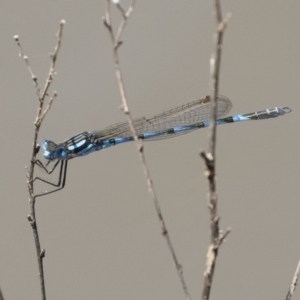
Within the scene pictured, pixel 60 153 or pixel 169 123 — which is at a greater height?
pixel 169 123

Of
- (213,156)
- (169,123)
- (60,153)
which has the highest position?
(169,123)

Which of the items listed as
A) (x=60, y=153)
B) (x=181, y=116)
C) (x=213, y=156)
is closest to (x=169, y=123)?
(x=181, y=116)

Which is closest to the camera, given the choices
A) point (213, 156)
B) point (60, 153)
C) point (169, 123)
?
point (213, 156)

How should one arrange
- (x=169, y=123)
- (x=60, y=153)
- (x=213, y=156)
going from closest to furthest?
1. (x=213, y=156)
2. (x=60, y=153)
3. (x=169, y=123)

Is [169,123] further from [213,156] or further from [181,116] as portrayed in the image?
[213,156]

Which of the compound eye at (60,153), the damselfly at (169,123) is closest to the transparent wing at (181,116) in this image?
the damselfly at (169,123)

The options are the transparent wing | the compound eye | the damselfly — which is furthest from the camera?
the transparent wing

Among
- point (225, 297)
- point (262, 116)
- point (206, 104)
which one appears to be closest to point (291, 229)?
point (225, 297)

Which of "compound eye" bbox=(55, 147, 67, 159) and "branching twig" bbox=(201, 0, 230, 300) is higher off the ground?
"compound eye" bbox=(55, 147, 67, 159)

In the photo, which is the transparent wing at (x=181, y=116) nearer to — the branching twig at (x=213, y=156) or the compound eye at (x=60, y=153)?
the compound eye at (x=60, y=153)

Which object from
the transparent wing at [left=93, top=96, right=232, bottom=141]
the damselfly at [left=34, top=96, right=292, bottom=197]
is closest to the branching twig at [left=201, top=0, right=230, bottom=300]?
the damselfly at [left=34, top=96, right=292, bottom=197]

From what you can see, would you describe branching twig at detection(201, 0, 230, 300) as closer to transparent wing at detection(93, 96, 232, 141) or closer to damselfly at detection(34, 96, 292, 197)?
damselfly at detection(34, 96, 292, 197)
